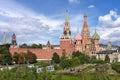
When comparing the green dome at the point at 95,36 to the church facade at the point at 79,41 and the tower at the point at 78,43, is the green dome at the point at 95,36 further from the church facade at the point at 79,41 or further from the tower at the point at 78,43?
the tower at the point at 78,43

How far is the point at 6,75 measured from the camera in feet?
117

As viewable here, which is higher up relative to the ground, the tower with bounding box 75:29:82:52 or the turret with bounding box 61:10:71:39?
the turret with bounding box 61:10:71:39

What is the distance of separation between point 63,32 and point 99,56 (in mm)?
18584

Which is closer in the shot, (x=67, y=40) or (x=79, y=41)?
(x=67, y=40)

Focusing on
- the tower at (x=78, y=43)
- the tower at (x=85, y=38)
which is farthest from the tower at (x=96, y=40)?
the tower at (x=78, y=43)

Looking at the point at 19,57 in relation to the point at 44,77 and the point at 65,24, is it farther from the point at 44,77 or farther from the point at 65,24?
the point at 44,77

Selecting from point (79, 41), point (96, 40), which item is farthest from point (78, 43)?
point (96, 40)

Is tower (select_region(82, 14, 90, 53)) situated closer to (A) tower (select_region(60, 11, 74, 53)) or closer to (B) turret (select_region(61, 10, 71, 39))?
(A) tower (select_region(60, 11, 74, 53))

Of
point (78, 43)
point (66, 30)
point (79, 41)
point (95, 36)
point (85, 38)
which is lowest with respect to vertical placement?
point (78, 43)

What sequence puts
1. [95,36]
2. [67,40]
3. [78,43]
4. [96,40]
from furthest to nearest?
[95,36]
[96,40]
[78,43]
[67,40]

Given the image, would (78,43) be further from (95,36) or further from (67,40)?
(95,36)

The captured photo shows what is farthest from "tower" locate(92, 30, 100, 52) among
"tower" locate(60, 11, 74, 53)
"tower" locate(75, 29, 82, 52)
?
"tower" locate(60, 11, 74, 53)

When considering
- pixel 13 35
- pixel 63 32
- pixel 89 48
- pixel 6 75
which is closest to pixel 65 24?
pixel 63 32

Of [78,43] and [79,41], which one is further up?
[79,41]
